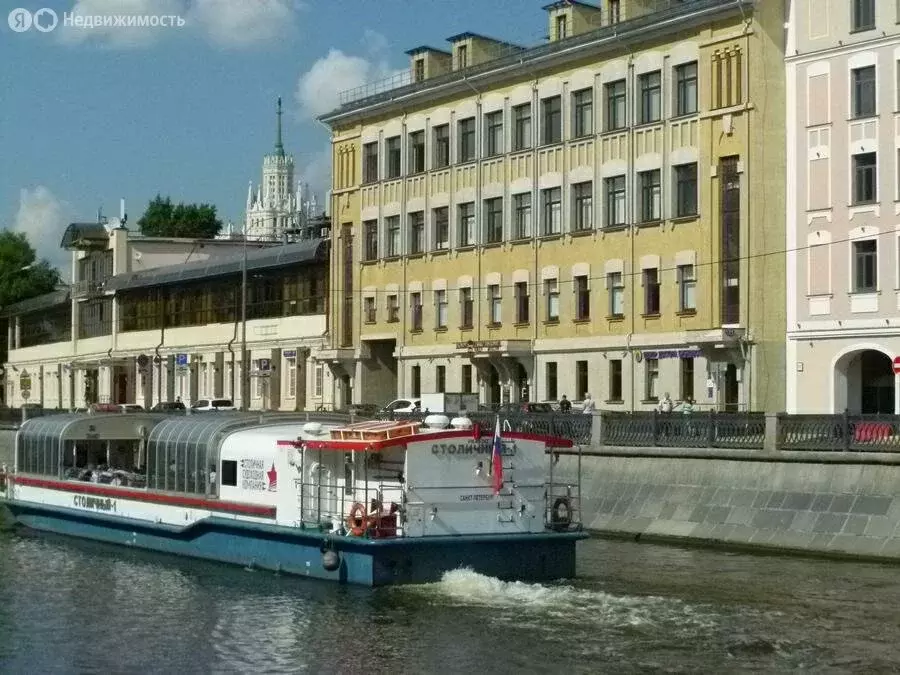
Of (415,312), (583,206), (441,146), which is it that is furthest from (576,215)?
(415,312)

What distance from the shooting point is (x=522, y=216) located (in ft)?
210

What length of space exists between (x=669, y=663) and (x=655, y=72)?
1462 inches

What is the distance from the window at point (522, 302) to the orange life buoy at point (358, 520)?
111ft

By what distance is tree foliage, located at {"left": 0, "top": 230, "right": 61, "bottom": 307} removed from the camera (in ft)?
394

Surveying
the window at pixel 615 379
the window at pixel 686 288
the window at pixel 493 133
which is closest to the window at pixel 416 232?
the window at pixel 493 133

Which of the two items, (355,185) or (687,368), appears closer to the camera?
(687,368)

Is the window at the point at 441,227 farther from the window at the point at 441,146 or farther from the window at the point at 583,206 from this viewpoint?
the window at the point at 583,206

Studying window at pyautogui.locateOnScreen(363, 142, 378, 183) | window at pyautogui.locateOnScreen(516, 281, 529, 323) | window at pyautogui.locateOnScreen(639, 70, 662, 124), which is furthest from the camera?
window at pyautogui.locateOnScreen(363, 142, 378, 183)

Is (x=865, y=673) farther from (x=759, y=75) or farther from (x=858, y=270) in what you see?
(x=759, y=75)

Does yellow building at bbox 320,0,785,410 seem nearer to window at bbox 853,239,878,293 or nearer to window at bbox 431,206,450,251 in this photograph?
window at bbox 431,206,450,251

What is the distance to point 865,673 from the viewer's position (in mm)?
22766

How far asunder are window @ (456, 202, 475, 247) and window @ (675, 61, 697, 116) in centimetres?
1236

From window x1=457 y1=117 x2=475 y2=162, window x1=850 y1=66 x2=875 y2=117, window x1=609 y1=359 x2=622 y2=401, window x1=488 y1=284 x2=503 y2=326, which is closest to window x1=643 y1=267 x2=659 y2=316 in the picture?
window x1=609 y1=359 x2=622 y2=401

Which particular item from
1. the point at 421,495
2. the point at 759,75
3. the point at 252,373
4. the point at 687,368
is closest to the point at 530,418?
the point at 687,368
